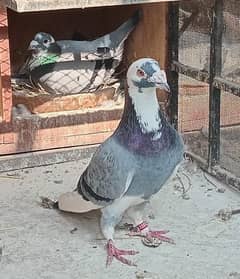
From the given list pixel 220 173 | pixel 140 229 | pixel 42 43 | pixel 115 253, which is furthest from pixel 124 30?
pixel 115 253

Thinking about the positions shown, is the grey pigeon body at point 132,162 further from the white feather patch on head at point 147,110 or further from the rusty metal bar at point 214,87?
the rusty metal bar at point 214,87

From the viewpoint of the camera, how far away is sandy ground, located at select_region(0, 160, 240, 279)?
2346 mm

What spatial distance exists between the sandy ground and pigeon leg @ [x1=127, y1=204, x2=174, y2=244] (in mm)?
30

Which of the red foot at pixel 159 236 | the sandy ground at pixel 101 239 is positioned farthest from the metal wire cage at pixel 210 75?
the red foot at pixel 159 236

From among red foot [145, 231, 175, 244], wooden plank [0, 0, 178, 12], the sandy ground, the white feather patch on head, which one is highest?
wooden plank [0, 0, 178, 12]

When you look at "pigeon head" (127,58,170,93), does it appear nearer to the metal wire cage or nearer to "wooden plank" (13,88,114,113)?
the metal wire cage

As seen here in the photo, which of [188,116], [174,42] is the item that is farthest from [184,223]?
[174,42]

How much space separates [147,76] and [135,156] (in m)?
0.26

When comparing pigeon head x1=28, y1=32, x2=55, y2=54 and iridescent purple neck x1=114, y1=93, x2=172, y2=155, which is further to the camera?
pigeon head x1=28, y1=32, x2=55, y2=54

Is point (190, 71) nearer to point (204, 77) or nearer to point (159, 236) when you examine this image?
point (204, 77)

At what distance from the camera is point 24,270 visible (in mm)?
2355

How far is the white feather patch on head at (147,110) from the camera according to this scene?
2.31 metres

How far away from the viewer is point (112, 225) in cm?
246

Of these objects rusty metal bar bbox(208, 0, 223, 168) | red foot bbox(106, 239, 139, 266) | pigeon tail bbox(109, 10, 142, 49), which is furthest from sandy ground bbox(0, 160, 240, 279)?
pigeon tail bbox(109, 10, 142, 49)
